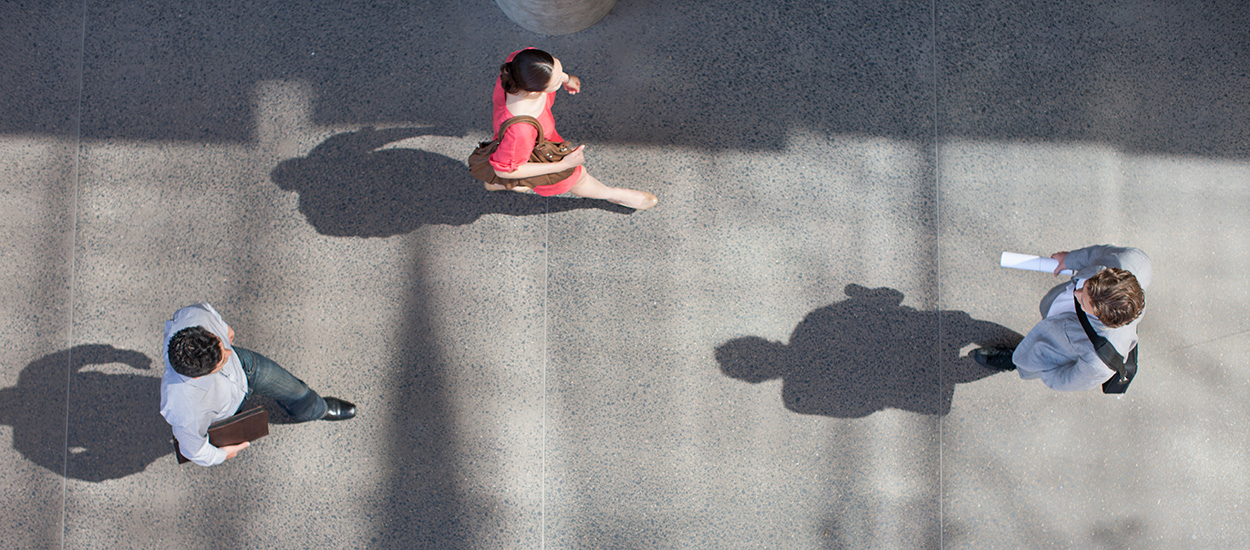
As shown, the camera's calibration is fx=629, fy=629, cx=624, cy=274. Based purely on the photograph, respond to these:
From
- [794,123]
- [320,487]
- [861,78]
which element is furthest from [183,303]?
[861,78]

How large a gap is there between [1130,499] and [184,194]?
6045 mm

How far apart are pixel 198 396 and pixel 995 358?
4.17m

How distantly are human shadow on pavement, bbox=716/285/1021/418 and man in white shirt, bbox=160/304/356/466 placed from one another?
2538 mm

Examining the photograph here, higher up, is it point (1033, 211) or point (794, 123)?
point (794, 123)

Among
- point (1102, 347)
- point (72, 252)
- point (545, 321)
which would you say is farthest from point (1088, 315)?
point (72, 252)

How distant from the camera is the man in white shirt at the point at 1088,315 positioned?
2.62 metres

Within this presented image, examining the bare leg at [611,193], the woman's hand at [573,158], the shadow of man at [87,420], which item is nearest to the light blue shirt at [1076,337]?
the bare leg at [611,193]

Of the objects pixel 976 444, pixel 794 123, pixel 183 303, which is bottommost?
pixel 976 444

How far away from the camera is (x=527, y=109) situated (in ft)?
9.11

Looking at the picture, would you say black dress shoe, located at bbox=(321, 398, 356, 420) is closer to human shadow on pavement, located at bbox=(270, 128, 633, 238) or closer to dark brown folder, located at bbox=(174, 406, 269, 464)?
dark brown folder, located at bbox=(174, 406, 269, 464)

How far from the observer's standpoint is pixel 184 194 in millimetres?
3861

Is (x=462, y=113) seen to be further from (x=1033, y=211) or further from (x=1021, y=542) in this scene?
(x=1021, y=542)

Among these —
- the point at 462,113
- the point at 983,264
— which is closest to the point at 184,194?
the point at 462,113

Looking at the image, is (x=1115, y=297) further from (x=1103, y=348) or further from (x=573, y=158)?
(x=573, y=158)
